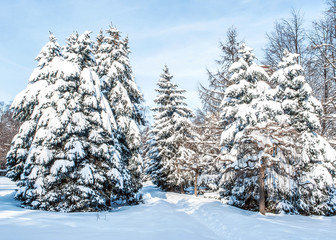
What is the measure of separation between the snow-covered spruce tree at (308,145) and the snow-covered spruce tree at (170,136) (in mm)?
9549

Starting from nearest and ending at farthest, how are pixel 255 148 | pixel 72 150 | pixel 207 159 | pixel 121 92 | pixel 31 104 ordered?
pixel 72 150 < pixel 255 148 < pixel 31 104 < pixel 121 92 < pixel 207 159

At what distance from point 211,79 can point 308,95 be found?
7.13 meters

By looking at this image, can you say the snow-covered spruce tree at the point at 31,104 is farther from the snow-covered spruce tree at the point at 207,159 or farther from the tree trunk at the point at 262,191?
the tree trunk at the point at 262,191

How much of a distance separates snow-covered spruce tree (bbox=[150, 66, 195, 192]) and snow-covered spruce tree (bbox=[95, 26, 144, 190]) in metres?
5.86

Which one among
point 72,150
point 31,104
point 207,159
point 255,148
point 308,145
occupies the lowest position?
point 207,159

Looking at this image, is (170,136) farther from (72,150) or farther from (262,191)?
(72,150)

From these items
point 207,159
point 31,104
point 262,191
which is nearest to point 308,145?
point 262,191

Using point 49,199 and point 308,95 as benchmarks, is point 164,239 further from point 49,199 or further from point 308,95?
point 308,95

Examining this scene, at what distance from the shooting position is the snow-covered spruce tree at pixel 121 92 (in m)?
15.5

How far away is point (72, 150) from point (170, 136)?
1375 centimetres

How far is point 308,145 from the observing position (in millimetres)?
13047

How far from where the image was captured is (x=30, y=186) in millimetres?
10781

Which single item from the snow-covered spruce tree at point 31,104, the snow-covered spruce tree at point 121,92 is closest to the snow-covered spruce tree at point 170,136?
the snow-covered spruce tree at point 121,92

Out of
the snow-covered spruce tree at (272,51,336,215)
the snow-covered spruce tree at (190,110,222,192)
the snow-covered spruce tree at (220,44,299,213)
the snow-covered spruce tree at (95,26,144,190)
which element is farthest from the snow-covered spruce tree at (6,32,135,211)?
the snow-covered spruce tree at (272,51,336,215)
